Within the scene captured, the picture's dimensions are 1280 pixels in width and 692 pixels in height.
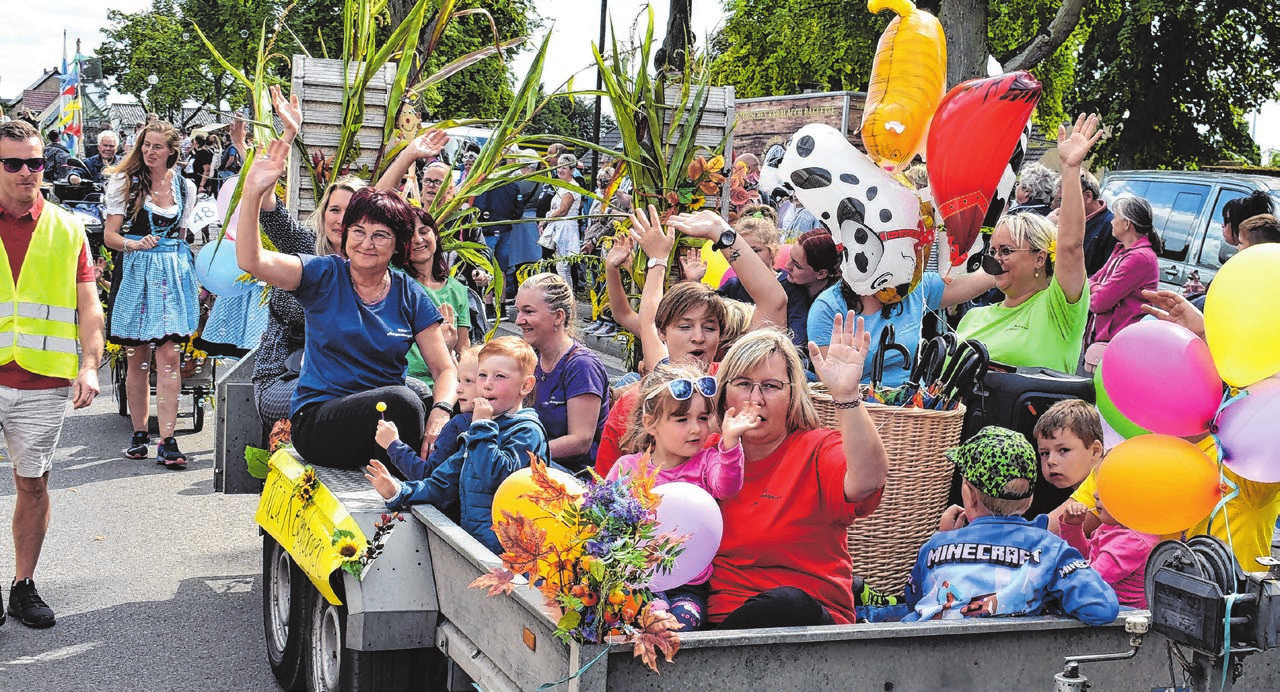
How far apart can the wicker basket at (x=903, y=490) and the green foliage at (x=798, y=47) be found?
21504mm

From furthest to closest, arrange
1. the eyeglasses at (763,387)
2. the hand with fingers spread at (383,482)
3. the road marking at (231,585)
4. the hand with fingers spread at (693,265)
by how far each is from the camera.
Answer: the road marking at (231,585), the hand with fingers spread at (693,265), the hand with fingers spread at (383,482), the eyeglasses at (763,387)

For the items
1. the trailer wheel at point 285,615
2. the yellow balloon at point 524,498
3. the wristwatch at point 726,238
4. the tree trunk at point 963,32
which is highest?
the tree trunk at point 963,32

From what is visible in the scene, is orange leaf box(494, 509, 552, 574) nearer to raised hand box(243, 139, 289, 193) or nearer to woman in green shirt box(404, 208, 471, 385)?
raised hand box(243, 139, 289, 193)

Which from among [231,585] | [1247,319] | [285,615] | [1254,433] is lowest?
[231,585]

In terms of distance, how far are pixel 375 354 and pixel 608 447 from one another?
1.12m

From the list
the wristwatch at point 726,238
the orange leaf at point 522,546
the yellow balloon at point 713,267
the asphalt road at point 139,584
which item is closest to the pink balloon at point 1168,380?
the orange leaf at point 522,546

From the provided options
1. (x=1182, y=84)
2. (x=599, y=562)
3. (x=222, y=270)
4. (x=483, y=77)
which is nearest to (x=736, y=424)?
(x=599, y=562)

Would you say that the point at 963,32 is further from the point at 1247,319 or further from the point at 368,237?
the point at 1247,319

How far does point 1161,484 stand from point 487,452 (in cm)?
194

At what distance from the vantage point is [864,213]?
498 cm

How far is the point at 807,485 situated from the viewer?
3.51 m

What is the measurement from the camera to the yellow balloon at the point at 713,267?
6.47 m

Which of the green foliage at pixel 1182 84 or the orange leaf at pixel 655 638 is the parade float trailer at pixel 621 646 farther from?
the green foliage at pixel 1182 84

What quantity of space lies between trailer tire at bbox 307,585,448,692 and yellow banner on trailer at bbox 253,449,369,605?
0.41ft
